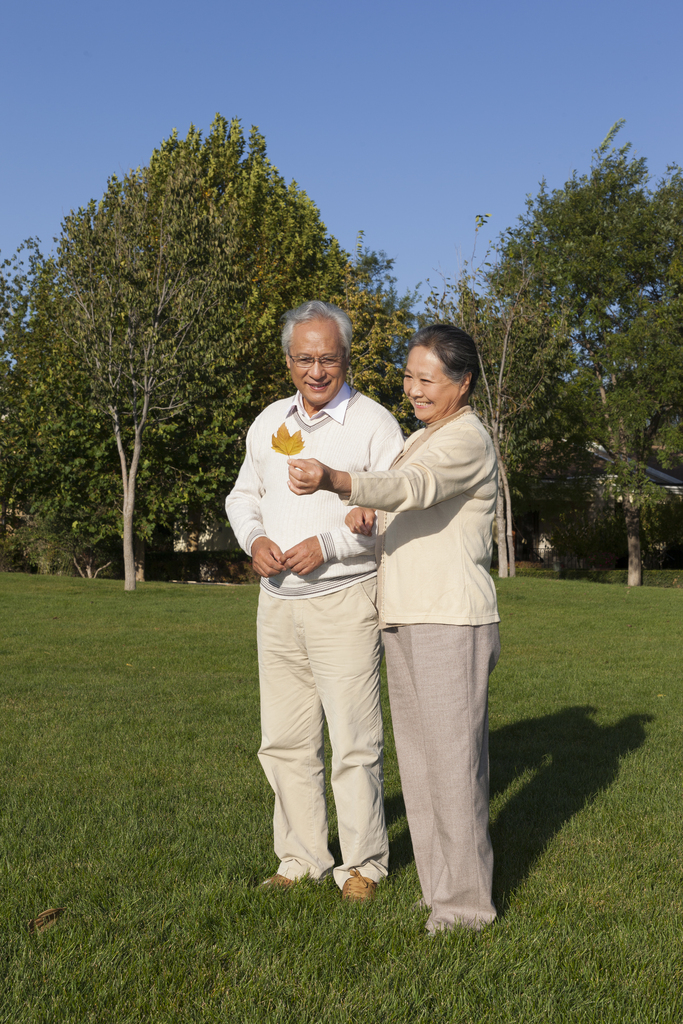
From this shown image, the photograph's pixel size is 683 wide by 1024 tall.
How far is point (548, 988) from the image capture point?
9.37 feet

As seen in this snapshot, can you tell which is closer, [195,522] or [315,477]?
[315,477]

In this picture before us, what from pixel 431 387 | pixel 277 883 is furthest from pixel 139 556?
pixel 431 387

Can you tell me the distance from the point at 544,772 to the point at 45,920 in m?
3.44

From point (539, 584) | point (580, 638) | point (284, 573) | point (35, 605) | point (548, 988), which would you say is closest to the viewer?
point (548, 988)

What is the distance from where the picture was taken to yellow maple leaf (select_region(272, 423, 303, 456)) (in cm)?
361

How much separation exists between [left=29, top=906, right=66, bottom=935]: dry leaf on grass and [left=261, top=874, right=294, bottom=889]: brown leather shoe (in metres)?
0.84

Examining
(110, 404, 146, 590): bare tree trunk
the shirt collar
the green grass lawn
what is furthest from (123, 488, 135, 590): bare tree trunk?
the shirt collar

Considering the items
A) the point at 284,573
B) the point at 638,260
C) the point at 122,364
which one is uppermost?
the point at 638,260

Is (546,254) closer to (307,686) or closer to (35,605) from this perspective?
(35,605)

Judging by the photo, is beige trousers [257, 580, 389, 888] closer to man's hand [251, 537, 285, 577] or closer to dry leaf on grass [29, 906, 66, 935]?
man's hand [251, 537, 285, 577]

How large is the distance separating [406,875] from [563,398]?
3001 centimetres

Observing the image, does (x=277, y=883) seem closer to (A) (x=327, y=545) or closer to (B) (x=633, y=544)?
(A) (x=327, y=545)

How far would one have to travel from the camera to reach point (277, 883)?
3.61 meters

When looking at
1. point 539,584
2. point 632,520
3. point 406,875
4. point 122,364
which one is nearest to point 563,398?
point 632,520
